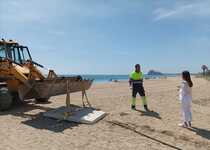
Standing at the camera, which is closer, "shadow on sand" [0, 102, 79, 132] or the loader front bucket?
"shadow on sand" [0, 102, 79, 132]

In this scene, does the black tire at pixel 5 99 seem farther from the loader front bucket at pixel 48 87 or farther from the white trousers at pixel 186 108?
the white trousers at pixel 186 108

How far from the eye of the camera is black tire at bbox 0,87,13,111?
A: 1271cm

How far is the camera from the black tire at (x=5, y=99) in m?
12.7

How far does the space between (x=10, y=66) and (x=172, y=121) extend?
666cm

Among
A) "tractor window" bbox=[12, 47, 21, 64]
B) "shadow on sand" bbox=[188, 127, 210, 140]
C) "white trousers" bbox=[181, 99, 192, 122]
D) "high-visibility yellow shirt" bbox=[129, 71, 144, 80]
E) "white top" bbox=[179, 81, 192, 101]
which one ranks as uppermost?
"tractor window" bbox=[12, 47, 21, 64]

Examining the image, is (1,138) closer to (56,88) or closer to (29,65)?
(56,88)

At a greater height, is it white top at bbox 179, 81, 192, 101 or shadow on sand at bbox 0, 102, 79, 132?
white top at bbox 179, 81, 192, 101

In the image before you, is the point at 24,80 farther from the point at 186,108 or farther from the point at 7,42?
the point at 186,108

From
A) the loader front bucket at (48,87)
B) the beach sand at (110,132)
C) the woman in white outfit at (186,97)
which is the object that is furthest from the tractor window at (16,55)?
the woman in white outfit at (186,97)

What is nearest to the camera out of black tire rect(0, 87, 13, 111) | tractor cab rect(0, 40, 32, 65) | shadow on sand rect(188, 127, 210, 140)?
shadow on sand rect(188, 127, 210, 140)

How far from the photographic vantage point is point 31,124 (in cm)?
1034

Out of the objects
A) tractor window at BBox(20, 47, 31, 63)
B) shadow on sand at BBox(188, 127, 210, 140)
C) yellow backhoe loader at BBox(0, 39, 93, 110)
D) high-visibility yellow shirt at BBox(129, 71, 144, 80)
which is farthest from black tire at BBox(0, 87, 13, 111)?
shadow on sand at BBox(188, 127, 210, 140)

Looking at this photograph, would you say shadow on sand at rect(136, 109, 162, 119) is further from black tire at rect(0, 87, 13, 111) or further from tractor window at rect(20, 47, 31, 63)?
tractor window at rect(20, 47, 31, 63)

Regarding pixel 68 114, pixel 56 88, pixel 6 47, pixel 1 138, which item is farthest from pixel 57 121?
pixel 6 47
